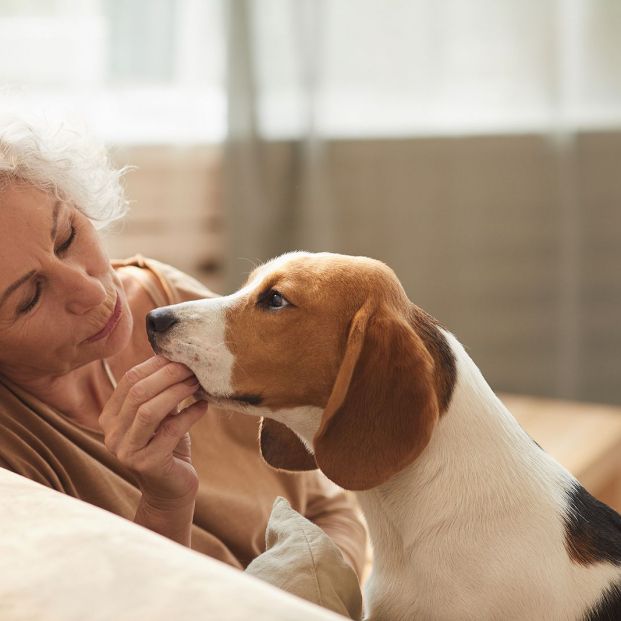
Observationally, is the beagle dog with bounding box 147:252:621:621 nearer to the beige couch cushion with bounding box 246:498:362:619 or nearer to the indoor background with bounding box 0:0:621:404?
the beige couch cushion with bounding box 246:498:362:619

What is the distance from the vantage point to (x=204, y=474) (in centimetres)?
153

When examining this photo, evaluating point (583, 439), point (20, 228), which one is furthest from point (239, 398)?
point (583, 439)

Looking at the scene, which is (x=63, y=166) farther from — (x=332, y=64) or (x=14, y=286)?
(x=332, y=64)

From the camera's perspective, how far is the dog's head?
3.50 ft

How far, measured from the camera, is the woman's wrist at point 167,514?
50.3 inches

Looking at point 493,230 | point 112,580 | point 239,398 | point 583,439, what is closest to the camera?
point 112,580

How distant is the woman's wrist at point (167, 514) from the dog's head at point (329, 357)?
0.19 meters

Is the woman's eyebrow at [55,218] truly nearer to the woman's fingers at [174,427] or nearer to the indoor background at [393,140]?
the woman's fingers at [174,427]

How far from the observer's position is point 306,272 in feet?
3.85

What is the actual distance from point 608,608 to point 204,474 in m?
0.70

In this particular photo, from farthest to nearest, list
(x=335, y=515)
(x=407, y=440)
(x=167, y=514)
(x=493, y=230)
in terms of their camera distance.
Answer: (x=493, y=230)
(x=335, y=515)
(x=167, y=514)
(x=407, y=440)

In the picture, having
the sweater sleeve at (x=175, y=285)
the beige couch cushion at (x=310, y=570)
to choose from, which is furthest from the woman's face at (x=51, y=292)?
the beige couch cushion at (x=310, y=570)

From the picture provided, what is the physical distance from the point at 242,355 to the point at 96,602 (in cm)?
48

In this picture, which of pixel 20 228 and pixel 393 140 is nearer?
pixel 20 228
